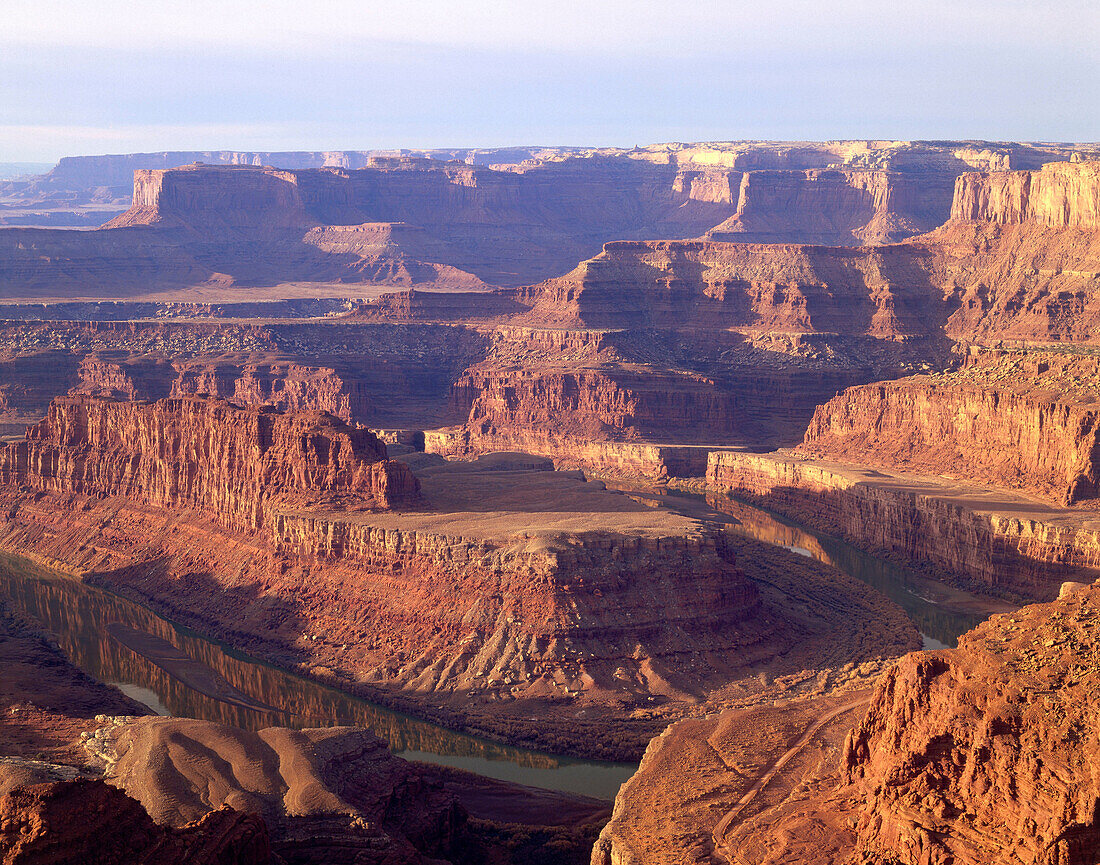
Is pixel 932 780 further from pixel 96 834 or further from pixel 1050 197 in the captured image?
pixel 1050 197

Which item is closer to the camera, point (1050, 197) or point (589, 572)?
point (589, 572)

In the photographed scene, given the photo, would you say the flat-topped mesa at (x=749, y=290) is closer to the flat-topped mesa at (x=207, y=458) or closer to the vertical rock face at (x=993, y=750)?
the flat-topped mesa at (x=207, y=458)

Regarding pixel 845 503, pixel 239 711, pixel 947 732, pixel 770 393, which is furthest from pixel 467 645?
pixel 770 393

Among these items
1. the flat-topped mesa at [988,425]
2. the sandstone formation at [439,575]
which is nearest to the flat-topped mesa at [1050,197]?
the flat-topped mesa at [988,425]

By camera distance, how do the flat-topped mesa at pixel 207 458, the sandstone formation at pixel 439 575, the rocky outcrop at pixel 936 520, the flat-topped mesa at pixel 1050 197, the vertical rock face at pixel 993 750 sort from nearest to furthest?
the vertical rock face at pixel 993 750 → the sandstone formation at pixel 439 575 → the flat-topped mesa at pixel 207 458 → the rocky outcrop at pixel 936 520 → the flat-topped mesa at pixel 1050 197

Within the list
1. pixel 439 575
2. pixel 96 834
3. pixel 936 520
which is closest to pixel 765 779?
pixel 96 834
